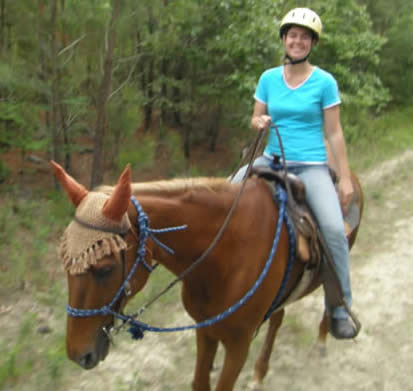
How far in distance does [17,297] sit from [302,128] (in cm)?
377

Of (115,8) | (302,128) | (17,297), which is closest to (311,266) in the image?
(302,128)

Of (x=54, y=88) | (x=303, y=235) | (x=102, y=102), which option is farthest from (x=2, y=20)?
(x=303, y=235)

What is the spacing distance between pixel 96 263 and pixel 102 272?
0.23ft

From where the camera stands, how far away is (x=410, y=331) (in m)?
4.29

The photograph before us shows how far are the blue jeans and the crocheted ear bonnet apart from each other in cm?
123

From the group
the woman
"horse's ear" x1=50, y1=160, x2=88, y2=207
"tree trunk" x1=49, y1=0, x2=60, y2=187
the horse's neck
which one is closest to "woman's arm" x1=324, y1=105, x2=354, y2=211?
the woman

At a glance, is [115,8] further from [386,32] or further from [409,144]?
[386,32]

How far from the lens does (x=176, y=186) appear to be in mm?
2164

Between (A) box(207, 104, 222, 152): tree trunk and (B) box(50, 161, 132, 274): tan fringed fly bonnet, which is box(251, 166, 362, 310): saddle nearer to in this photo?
(B) box(50, 161, 132, 274): tan fringed fly bonnet

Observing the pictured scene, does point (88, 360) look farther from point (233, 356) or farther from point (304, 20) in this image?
point (304, 20)

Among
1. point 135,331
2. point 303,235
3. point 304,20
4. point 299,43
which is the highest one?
point 304,20

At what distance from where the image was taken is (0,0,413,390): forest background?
7719 millimetres

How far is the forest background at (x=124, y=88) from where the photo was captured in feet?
25.3

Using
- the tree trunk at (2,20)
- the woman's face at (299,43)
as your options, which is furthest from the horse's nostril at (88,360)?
the tree trunk at (2,20)
